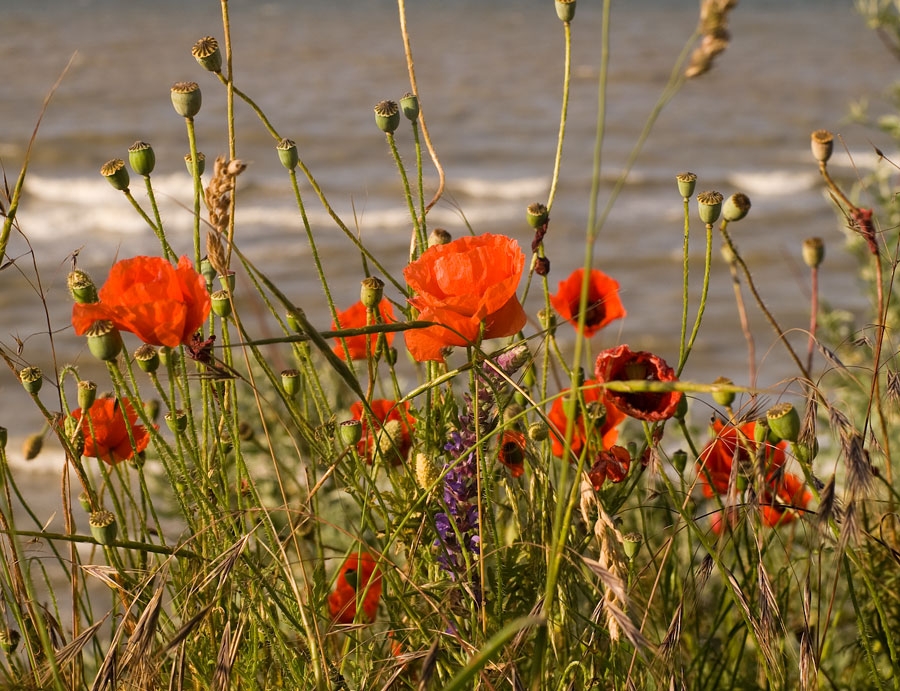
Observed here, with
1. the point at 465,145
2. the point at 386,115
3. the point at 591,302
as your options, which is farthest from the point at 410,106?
the point at 465,145

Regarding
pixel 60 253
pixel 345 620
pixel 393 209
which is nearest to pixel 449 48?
pixel 393 209

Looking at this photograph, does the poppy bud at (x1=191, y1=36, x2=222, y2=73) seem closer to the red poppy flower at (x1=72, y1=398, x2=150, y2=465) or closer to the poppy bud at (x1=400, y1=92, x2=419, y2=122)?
the poppy bud at (x1=400, y1=92, x2=419, y2=122)

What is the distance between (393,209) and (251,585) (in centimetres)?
559

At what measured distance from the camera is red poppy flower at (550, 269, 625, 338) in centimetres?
127

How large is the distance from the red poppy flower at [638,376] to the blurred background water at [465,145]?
2.42ft

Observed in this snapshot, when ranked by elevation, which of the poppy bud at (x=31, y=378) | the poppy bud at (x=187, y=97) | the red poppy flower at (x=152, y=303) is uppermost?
the poppy bud at (x=187, y=97)

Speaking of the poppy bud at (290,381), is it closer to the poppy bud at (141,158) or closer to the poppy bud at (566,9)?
the poppy bud at (141,158)

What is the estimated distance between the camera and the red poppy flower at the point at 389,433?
1.06 metres

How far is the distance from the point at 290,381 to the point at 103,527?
24 cm

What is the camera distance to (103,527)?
875 mm

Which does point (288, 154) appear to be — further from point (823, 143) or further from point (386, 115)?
point (823, 143)

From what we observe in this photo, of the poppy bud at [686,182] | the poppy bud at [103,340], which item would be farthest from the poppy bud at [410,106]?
the poppy bud at [103,340]

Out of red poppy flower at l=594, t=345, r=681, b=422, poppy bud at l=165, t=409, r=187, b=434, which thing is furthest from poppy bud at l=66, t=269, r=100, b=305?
red poppy flower at l=594, t=345, r=681, b=422

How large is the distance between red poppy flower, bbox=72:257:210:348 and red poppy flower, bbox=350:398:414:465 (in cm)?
19
